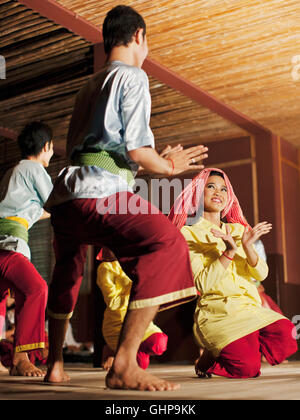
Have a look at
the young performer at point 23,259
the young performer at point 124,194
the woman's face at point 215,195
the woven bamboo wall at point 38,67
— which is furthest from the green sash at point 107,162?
the woven bamboo wall at point 38,67

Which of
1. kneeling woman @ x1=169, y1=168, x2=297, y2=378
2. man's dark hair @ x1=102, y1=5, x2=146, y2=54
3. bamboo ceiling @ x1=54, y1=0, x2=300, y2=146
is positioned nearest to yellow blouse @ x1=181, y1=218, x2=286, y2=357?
kneeling woman @ x1=169, y1=168, x2=297, y2=378

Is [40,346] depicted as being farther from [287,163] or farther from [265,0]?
[287,163]

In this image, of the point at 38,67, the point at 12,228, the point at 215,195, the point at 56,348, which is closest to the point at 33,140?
the point at 12,228

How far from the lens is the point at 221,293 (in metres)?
2.72

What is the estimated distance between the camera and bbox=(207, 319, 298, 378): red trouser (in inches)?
100

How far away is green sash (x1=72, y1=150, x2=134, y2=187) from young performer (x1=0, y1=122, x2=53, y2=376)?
2.92 ft

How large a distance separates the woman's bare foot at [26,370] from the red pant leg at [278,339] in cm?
109

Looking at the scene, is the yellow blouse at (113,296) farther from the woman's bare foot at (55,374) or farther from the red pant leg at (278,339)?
the woman's bare foot at (55,374)

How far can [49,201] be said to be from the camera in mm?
1994

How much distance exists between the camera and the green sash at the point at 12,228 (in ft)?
9.52

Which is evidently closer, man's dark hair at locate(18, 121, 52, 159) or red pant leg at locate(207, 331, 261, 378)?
red pant leg at locate(207, 331, 261, 378)

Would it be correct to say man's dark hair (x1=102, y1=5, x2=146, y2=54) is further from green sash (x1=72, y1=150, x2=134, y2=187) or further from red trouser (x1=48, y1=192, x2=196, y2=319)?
red trouser (x1=48, y1=192, x2=196, y2=319)

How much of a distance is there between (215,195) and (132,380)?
143cm
